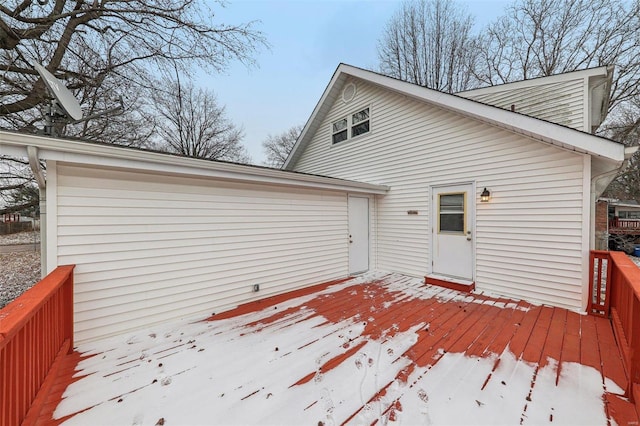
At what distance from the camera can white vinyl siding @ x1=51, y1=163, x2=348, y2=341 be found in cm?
287

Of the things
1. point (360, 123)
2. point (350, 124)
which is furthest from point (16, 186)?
point (360, 123)

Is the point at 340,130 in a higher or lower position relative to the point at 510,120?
higher

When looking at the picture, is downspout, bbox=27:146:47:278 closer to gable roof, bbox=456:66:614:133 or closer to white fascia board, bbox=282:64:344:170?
white fascia board, bbox=282:64:344:170

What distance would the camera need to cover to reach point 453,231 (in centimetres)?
512

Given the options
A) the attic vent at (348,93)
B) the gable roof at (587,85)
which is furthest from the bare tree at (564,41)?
the attic vent at (348,93)

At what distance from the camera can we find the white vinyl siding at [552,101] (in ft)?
15.0

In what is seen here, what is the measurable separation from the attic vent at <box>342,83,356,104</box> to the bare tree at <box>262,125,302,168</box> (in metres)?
14.4

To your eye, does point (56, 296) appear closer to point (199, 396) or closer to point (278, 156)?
point (199, 396)

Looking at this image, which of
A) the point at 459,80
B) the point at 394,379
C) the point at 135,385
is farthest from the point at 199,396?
the point at 459,80

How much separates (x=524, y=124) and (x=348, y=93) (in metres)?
4.84

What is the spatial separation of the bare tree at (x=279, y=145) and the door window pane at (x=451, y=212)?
1775 centimetres

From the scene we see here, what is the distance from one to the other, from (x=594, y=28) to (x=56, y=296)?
1540 centimetres

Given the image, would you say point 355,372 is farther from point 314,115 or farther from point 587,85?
point 314,115

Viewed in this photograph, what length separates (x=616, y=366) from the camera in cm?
232
